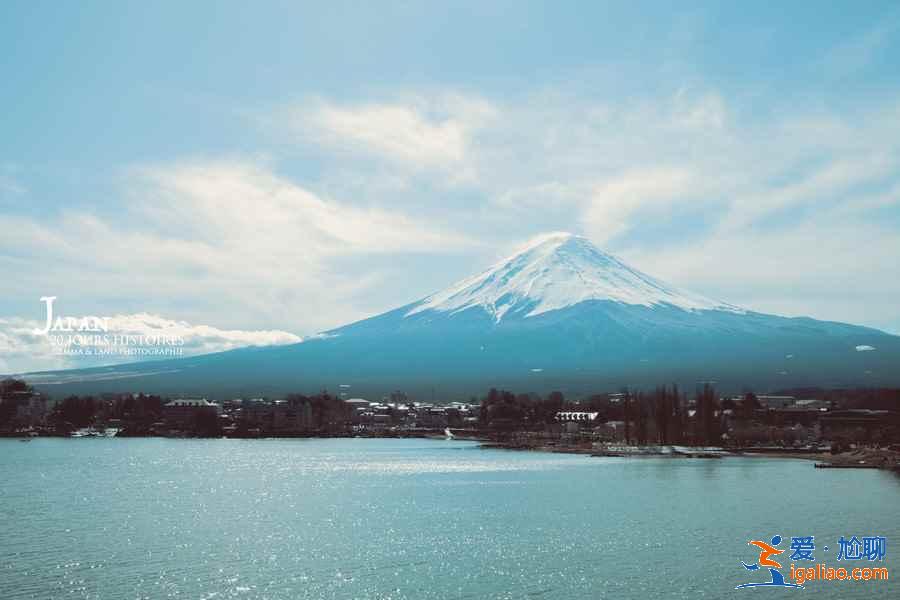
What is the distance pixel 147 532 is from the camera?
44.9 metres

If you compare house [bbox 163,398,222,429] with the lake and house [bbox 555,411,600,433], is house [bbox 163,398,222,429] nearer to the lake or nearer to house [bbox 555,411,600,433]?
house [bbox 555,411,600,433]

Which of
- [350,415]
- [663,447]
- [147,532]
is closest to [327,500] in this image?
[147,532]

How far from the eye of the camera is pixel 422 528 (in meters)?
47.6

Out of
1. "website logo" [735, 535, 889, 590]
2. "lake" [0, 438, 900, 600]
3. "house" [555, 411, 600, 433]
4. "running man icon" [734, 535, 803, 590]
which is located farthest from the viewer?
"house" [555, 411, 600, 433]

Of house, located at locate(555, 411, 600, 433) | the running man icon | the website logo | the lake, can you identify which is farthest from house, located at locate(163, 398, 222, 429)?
the website logo

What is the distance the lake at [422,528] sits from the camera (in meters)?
33.9

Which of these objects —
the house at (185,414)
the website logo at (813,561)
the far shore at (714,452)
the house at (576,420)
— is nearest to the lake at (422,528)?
the website logo at (813,561)

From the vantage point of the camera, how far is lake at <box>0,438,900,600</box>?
33906mm

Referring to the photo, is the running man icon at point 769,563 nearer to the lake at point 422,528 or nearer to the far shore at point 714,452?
the lake at point 422,528

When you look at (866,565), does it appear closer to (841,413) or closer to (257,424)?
(841,413)

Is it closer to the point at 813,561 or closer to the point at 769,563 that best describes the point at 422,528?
the point at 769,563

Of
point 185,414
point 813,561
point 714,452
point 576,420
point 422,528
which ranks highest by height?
point 185,414

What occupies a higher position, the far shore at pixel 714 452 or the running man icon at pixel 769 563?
the far shore at pixel 714 452

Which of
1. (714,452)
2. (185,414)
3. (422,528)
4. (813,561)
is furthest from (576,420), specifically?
(813,561)
